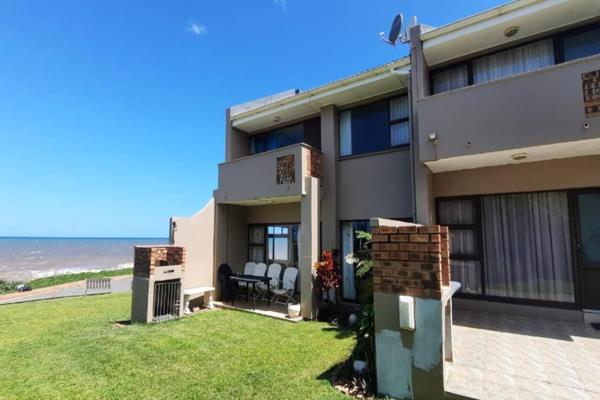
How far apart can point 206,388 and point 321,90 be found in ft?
28.4

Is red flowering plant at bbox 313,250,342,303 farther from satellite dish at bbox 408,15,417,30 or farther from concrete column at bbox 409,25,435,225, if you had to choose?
satellite dish at bbox 408,15,417,30

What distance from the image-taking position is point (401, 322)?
156 inches

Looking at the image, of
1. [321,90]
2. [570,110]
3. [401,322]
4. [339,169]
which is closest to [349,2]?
[321,90]

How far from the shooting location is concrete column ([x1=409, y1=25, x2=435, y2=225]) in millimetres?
7625

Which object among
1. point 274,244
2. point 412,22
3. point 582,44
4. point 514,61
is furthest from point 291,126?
point 582,44

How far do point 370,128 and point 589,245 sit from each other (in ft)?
20.6

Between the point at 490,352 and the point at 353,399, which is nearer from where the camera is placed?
the point at 353,399

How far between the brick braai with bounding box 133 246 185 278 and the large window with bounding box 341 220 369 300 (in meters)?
5.18

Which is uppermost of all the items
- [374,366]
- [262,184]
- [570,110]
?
[570,110]

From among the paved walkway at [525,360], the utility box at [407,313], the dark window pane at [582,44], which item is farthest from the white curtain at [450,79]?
the utility box at [407,313]

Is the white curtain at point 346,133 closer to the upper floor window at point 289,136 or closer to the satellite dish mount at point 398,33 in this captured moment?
the upper floor window at point 289,136

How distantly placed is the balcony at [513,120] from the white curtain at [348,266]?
361cm

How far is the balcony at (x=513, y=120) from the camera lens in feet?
19.0

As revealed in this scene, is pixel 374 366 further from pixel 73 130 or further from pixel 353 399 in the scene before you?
pixel 73 130
